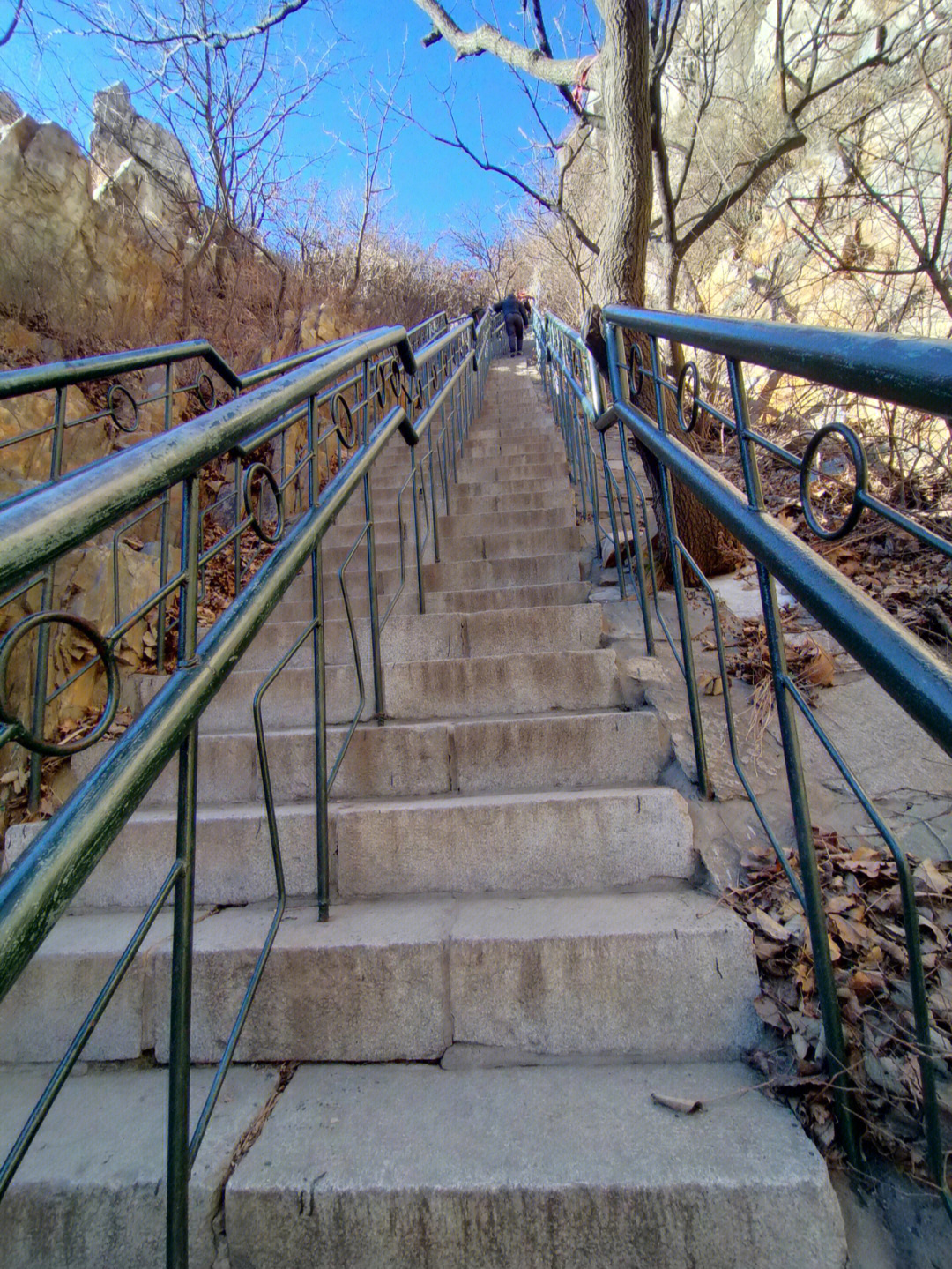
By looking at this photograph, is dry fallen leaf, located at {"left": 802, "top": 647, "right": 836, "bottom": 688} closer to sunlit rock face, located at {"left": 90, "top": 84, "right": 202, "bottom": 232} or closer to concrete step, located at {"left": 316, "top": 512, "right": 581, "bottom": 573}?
concrete step, located at {"left": 316, "top": 512, "right": 581, "bottom": 573}

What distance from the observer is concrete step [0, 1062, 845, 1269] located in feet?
2.75

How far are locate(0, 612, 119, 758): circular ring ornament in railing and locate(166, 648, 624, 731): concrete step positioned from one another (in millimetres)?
1302

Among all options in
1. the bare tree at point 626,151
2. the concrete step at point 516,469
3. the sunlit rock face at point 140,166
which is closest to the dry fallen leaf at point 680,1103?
the bare tree at point 626,151

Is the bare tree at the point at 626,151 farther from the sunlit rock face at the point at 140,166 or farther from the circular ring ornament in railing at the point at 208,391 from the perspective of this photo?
the sunlit rock face at the point at 140,166

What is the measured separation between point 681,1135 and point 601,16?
460 cm

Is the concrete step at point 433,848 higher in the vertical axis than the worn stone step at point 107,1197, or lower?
higher

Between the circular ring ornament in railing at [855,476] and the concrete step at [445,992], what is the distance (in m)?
0.74

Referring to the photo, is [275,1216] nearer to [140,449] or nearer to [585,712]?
[140,449]

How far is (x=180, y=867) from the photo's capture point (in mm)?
872

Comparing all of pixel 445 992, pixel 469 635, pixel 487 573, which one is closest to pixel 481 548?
pixel 487 573

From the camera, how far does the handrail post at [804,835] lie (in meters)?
0.91

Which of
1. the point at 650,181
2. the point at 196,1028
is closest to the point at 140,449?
the point at 196,1028

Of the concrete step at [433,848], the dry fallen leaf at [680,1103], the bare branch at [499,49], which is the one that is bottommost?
the dry fallen leaf at [680,1103]

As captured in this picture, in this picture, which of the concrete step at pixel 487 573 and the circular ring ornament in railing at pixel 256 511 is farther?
the concrete step at pixel 487 573
